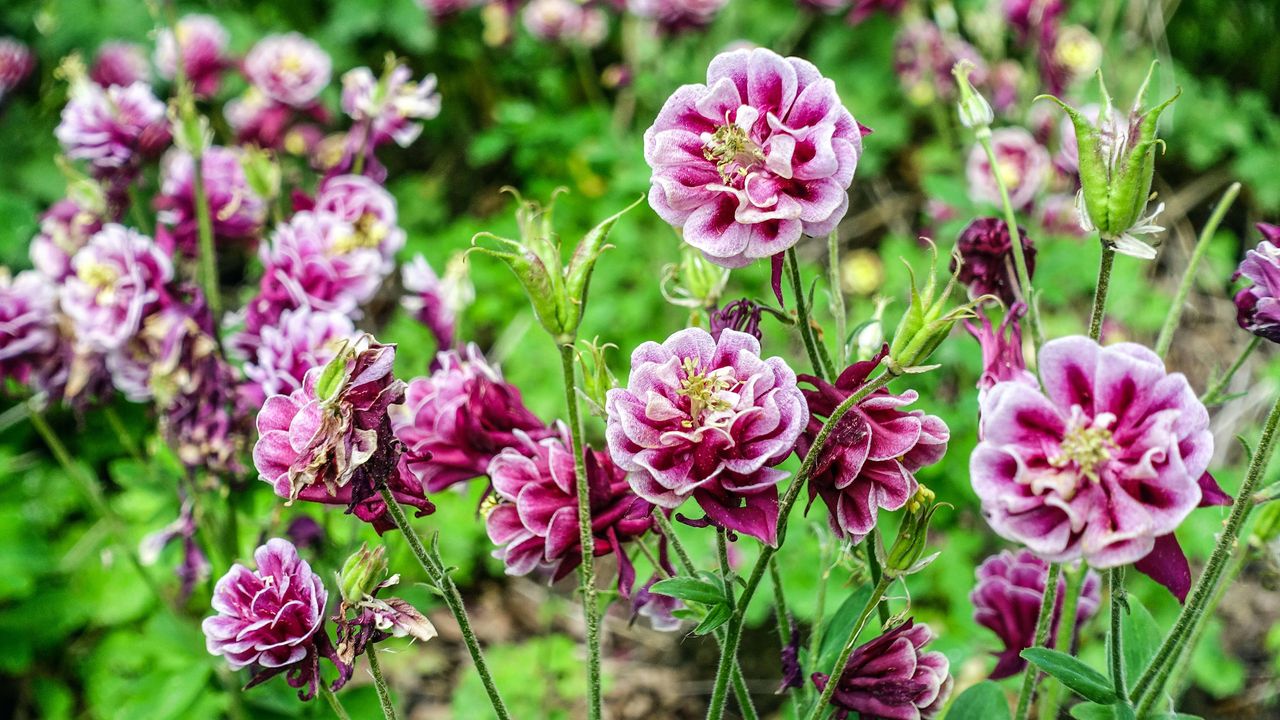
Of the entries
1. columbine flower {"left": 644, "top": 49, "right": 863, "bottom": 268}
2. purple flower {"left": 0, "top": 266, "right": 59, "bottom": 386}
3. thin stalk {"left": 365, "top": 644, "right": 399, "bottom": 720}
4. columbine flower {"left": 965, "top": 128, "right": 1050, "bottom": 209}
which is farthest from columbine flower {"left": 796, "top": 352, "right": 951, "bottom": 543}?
columbine flower {"left": 965, "top": 128, "right": 1050, "bottom": 209}

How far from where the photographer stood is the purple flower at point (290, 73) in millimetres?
2535

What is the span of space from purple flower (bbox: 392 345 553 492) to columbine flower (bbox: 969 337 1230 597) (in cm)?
58

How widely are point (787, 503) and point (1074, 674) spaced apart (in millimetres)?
Answer: 352

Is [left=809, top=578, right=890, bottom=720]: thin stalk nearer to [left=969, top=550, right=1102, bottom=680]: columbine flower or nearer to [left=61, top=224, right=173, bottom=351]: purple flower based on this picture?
[left=969, top=550, right=1102, bottom=680]: columbine flower

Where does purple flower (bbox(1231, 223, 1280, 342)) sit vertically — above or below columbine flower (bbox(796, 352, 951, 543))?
above

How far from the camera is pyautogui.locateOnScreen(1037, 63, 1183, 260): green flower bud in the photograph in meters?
0.96

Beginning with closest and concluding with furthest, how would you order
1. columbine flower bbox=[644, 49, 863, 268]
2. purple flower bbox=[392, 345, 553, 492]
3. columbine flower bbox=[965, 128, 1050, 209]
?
columbine flower bbox=[644, 49, 863, 268] → purple flower bbox=[392, 345, 553, 492] → columbine flower bbox=[965, 128, 1050, 209]

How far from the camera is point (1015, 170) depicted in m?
2.75

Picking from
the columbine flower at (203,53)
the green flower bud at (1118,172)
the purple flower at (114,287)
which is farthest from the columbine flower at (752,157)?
the columbine flower at (203,53)

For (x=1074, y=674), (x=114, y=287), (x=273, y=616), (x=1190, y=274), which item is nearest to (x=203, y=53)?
(x=114, y=287)

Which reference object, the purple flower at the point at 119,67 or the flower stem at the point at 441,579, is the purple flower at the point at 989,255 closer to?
the flower stem at the point at 441,579

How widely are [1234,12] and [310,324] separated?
4.36 meters

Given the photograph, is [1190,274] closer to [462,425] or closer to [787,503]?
[787,503]

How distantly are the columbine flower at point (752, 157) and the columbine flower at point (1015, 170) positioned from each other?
1.69m
